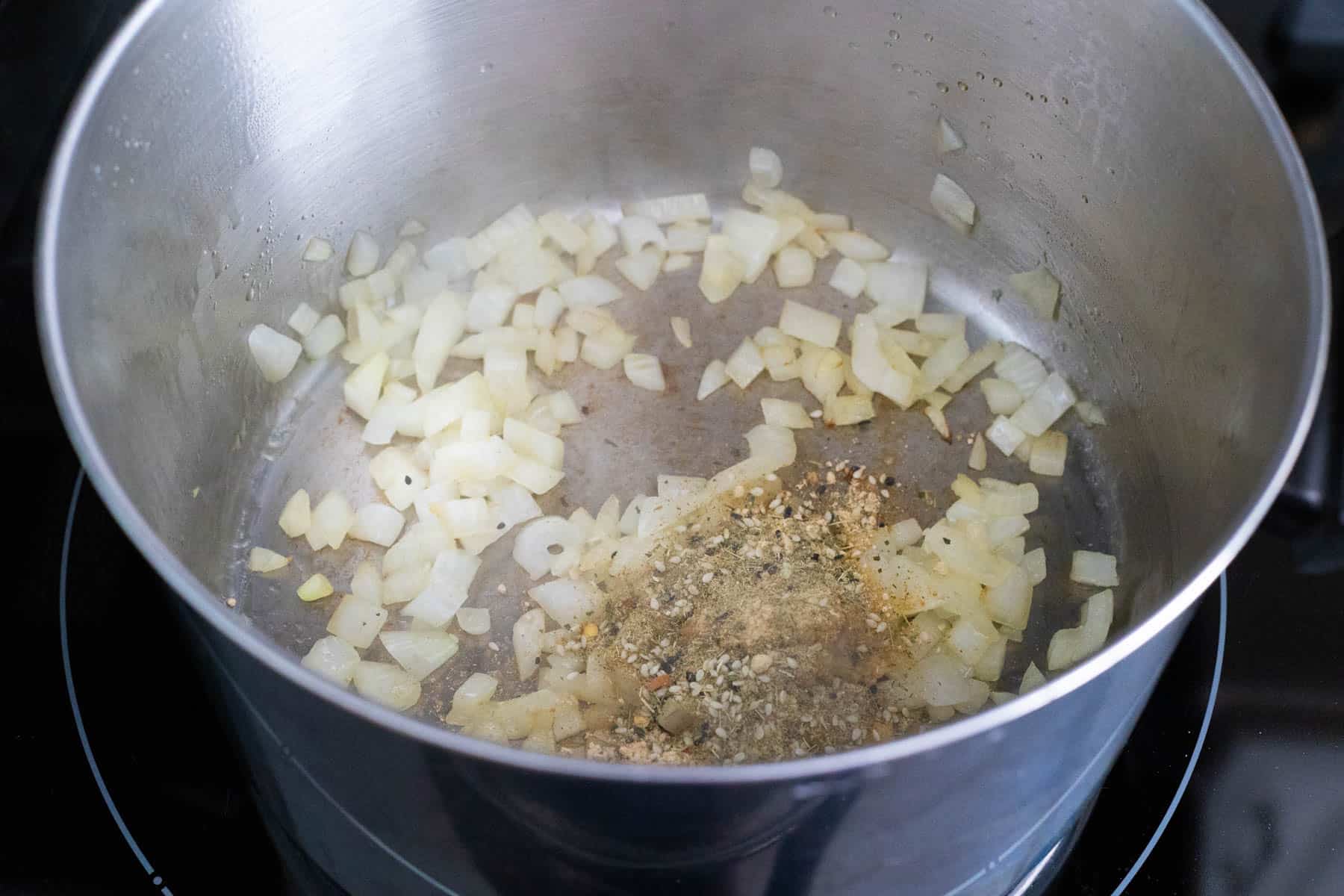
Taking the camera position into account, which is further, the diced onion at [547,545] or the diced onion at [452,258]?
the diced onion at [452,258]

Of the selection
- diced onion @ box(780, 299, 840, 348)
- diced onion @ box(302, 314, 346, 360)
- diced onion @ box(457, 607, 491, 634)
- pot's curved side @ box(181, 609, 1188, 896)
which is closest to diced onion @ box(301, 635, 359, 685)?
diced onion @ box(457, 607, 491, 634)

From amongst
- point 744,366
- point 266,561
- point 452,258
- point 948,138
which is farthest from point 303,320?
point 948,138

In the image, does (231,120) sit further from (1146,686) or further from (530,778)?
(1146,686)

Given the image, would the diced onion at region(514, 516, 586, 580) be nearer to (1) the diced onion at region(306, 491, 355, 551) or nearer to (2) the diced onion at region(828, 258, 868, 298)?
(1) the diced onion at region(306, 491, 355, 551)

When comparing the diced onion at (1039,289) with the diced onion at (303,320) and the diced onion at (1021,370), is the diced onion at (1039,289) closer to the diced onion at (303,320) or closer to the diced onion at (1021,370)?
the diced onion at (1021,370)

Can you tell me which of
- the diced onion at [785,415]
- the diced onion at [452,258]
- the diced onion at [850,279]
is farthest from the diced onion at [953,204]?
the diced onion at [452,258]

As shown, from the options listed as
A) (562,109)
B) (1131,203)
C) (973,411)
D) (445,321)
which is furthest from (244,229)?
(1131,203)
